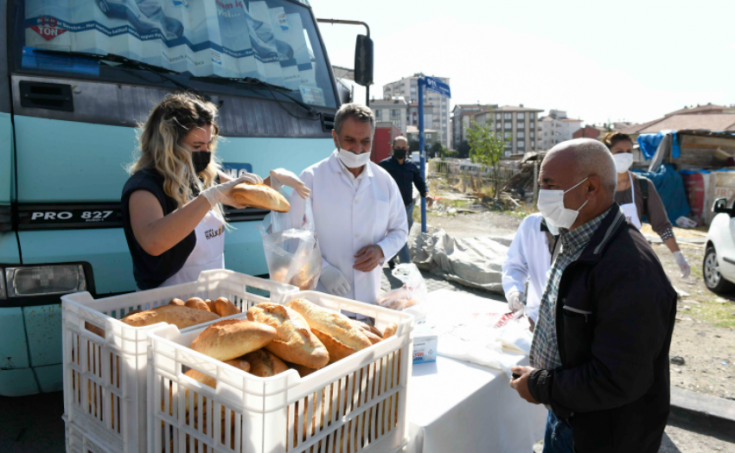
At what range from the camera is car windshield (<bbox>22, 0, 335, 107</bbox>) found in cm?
270

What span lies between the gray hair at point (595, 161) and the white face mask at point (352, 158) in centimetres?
132

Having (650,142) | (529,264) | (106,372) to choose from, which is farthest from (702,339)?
(650,142)

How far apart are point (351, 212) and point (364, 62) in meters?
2.02

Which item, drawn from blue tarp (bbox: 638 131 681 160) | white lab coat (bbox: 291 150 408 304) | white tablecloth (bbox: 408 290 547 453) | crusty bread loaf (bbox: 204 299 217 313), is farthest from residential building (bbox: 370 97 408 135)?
crusty bread loaf (bbox: 204 299 217 313)

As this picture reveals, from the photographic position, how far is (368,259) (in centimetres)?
275

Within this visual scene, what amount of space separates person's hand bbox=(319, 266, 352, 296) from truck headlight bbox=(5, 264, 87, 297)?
1.23m

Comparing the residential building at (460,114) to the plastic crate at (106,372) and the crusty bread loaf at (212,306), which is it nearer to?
the crusty bread loaf at (212,306)

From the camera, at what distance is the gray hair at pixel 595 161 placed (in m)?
1.69

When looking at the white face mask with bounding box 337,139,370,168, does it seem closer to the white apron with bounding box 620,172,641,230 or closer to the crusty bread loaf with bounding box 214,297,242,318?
the crusty bread loaf with bounding box 214,297,242,318

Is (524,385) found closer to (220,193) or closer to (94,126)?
(220,193)

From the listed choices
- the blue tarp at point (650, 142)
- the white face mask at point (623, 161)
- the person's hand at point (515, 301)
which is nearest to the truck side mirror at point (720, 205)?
the white face mask at point (623, 161)

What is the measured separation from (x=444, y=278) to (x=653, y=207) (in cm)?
356

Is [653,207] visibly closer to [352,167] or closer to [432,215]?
[352,167]

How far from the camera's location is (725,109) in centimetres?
5466
